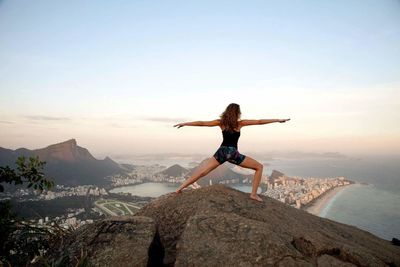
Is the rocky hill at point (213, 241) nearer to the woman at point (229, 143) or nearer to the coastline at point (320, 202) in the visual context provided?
the woman at point (229, 143)

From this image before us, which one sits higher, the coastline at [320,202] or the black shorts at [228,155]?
the black shorts at [228,155]

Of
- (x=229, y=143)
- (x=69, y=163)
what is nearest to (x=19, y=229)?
(x=229, y=143)

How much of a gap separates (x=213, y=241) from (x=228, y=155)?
2459mm

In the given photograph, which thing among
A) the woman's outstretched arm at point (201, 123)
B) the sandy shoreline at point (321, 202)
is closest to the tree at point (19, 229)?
the woman's outstretched arm at point (201, 123)

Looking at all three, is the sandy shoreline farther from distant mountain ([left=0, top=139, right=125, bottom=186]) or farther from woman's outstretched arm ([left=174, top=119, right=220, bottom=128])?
distant mountain ([left=0, top=139, right=125, bottom=186])

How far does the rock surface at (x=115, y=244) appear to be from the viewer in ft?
14.9

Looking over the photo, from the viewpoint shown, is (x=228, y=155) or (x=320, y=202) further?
(x=320, y=202)

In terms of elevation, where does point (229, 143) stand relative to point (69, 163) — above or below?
above

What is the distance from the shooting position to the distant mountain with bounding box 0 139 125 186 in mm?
100412

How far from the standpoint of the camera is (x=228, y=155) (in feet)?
22.2

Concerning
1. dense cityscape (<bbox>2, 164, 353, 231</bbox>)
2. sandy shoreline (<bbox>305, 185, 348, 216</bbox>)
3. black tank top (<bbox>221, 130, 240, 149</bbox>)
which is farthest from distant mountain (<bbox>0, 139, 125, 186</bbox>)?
black tank top (<bbox>221, 130, 240, 149</bbox>)

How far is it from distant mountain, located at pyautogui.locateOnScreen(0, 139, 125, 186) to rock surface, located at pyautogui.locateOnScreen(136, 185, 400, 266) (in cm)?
9939

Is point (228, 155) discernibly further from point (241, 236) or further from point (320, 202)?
point (320, 202)

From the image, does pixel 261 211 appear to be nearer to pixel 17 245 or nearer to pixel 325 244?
pixel 325 244
